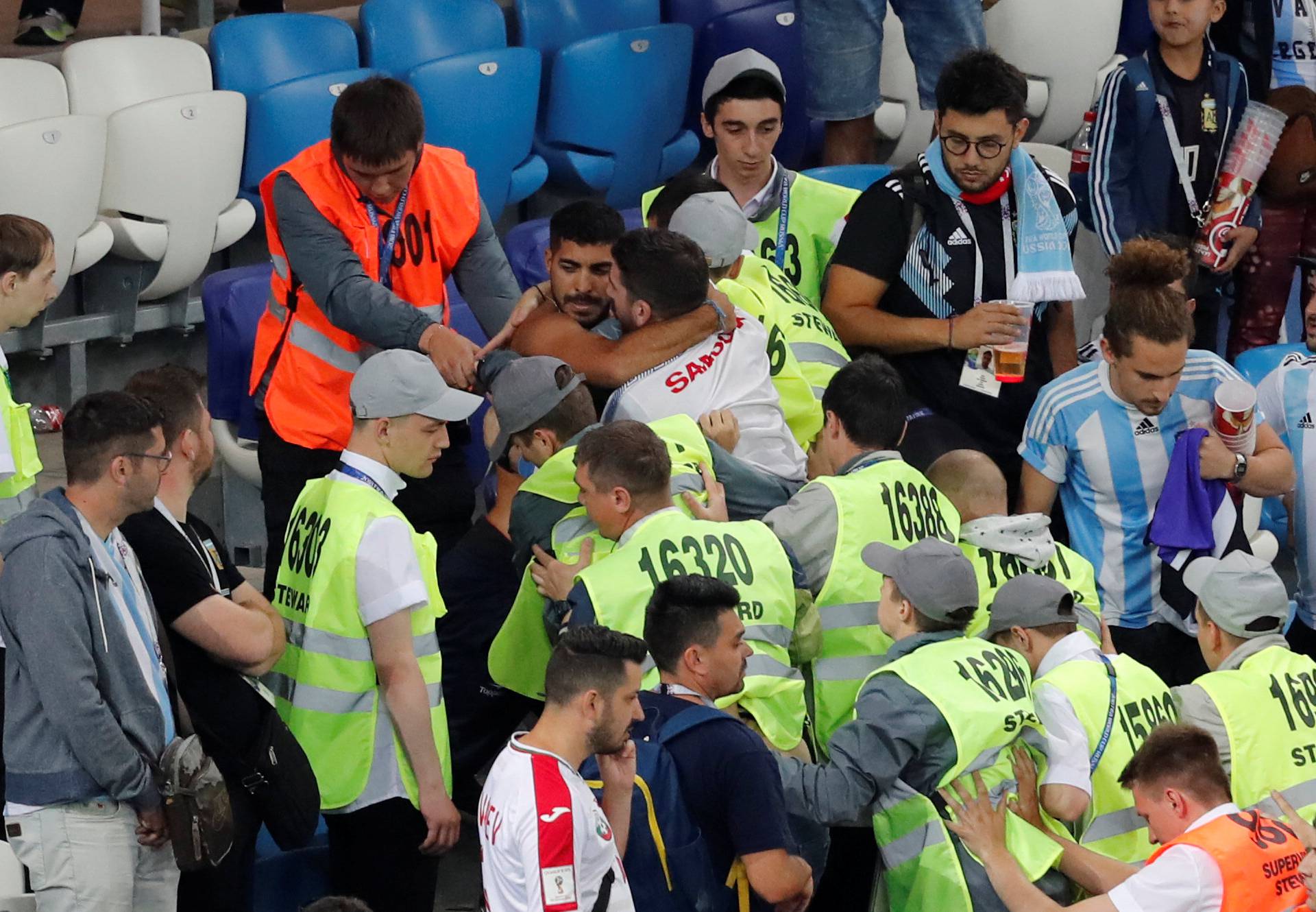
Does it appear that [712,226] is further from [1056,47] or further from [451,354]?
[1056,47]

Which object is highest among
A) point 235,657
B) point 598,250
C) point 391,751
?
point 598,250

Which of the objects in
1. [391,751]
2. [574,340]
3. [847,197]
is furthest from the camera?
[847,197]

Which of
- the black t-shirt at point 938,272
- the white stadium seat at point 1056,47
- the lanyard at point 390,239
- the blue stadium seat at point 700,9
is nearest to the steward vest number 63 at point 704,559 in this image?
the lanyard at point 390,239

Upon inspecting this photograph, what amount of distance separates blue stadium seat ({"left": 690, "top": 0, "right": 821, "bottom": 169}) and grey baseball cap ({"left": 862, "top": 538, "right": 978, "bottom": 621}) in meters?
3.27

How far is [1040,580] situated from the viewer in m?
4.25

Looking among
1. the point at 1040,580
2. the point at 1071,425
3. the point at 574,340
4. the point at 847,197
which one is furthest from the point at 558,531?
the point at 847,197

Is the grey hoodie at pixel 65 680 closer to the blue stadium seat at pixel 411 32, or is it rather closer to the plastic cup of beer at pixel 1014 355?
the plastic cup of beer at pixel 1014 355

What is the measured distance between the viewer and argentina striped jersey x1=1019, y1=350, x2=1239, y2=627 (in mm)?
Result: 5246

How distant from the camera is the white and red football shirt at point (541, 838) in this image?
3271 millimetres

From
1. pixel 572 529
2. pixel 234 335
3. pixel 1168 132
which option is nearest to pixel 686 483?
pixel 572 529

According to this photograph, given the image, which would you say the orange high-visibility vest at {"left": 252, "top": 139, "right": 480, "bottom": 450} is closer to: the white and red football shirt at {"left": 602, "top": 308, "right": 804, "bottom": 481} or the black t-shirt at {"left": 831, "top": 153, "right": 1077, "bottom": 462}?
the white and red football shirt at {"left": 602, "top": 308, "right": 804, "bottom": 481}

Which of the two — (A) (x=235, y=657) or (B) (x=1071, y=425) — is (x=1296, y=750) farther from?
(A) (x=235, y=657)

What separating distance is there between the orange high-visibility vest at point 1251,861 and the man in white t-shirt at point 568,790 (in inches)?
43.4

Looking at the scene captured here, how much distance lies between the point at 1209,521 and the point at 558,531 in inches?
77.2
